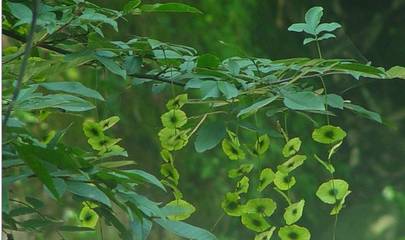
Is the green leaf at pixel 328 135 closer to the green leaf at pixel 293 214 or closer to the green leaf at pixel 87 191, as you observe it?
the green leaf at pixel 293 214

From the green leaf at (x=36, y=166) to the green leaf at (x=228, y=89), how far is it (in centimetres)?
26

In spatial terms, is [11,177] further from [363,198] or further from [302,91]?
[363,198]

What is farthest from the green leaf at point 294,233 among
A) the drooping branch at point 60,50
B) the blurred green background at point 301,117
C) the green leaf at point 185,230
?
the blurred green background at point 301,117

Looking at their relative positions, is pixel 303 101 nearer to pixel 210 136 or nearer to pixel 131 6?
pixel 210 136

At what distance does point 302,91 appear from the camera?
1.04m

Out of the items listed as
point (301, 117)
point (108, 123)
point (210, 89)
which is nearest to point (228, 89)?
point (210, 89)

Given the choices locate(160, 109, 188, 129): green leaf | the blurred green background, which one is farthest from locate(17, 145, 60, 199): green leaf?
the blurred green background

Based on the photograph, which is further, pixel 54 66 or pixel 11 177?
pixel 54 66

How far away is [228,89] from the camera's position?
3.31ft

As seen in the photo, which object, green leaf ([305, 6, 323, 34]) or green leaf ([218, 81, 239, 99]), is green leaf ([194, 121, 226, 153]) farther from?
green leaf ([305, 6, 323, 34])

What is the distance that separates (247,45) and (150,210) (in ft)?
A: 7.66

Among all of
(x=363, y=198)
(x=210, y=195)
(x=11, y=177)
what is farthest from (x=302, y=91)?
(x=363, y=198)

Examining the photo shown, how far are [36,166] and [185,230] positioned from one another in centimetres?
25

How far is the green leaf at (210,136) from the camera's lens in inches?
40.6
